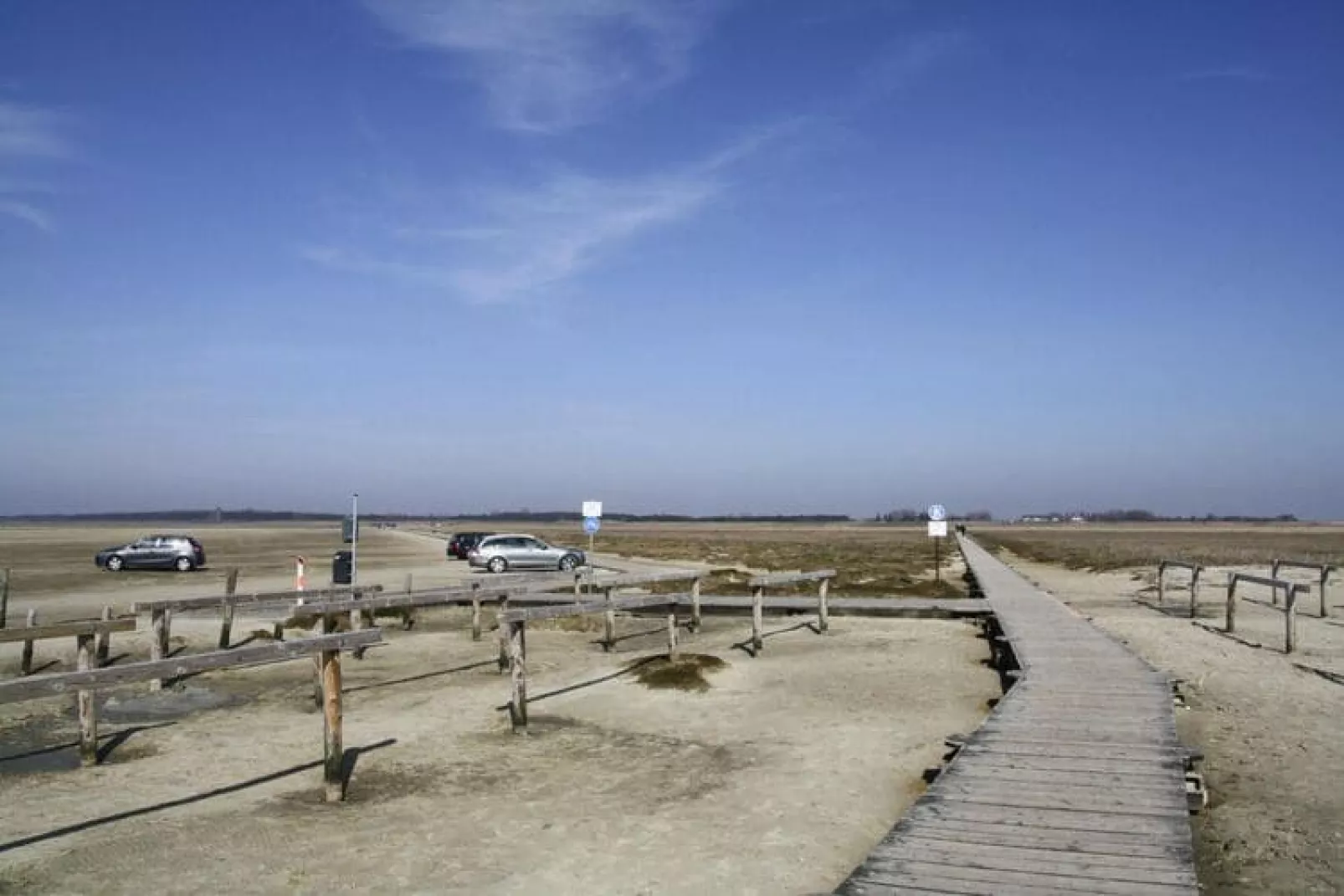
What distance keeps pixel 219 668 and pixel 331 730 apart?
1.09 meters

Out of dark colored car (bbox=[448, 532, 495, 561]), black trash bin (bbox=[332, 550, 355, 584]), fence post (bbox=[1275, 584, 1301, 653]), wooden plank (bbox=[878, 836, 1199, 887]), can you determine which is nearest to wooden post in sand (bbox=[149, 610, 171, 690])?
black trash bin (bbox=[332, 550, 355, 584])

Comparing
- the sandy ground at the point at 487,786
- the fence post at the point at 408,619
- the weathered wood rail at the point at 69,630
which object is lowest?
the sandy ground at the point at 487,786

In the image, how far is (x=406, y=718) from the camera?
12.0 metres

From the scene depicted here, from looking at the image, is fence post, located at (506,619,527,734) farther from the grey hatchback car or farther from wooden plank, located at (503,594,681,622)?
the grey hatchback car

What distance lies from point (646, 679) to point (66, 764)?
22.7ft

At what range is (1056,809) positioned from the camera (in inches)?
267

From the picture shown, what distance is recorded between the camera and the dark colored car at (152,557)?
133 feet

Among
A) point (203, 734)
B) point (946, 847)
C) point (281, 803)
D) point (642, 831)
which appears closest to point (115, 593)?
point (203, 734)

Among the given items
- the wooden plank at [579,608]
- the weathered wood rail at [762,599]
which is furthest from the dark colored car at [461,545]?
the wooden plank at [579,608]

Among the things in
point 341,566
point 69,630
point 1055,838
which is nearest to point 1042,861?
point 1055,838

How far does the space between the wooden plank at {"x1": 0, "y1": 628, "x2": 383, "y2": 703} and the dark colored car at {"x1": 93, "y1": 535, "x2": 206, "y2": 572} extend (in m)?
35.5

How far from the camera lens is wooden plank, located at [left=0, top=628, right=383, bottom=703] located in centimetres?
685

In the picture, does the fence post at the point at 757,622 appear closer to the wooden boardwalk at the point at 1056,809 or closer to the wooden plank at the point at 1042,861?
the wooden boardwalk at the point at 1056,809

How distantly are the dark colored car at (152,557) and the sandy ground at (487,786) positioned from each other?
28.6 m
